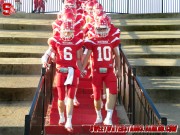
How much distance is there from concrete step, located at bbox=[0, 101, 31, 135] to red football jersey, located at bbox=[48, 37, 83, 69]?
1403 mm

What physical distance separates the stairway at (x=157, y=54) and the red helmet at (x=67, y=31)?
2493mm

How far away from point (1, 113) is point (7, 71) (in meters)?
2.60

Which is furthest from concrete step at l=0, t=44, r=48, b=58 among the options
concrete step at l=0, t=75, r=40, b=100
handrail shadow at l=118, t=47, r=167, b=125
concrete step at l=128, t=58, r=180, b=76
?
handrail shadow at l=118, t=47, r=167, b=125

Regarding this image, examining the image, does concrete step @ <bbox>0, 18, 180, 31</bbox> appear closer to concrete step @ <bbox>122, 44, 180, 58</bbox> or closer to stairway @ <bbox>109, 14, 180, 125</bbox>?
stairway @ <bbox>109, 14, 180, 125</bbox>

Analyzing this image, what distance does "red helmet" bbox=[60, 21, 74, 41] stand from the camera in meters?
5.75

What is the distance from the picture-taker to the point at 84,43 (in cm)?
593

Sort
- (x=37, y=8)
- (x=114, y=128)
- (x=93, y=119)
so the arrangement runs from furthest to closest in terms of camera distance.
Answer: (x=37, y=8) → (x=93, y=119) → (x=114, y=128)

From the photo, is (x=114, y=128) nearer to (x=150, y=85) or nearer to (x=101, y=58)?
(x=101, y=58)

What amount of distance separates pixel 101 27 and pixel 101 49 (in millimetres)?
389

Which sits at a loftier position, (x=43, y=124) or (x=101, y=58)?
(x=101, y=58)

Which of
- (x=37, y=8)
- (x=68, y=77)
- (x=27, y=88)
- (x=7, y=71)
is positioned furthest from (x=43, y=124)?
(x=37, y=8)

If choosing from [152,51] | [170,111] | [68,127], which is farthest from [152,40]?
[68,127]

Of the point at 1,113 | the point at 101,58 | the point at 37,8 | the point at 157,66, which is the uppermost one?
the point at 37,8

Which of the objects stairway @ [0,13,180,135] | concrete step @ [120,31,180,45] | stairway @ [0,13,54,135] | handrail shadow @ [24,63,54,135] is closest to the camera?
handrail shadow @ [24,63,54,135]
